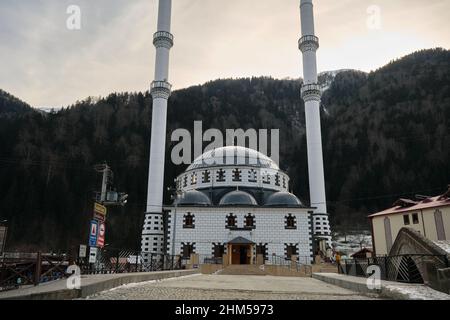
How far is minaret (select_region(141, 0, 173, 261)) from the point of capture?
39.9 metres

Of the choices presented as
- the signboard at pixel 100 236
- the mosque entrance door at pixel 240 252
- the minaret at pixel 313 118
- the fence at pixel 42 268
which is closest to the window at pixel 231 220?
the mosque entrance door at pixel 240 252

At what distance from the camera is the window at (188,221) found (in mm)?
35188

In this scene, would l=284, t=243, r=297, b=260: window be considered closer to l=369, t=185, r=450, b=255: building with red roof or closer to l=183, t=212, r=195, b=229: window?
l=369, t=185, r=450, b=255: building with red roof

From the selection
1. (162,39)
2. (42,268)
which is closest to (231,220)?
(42,268)

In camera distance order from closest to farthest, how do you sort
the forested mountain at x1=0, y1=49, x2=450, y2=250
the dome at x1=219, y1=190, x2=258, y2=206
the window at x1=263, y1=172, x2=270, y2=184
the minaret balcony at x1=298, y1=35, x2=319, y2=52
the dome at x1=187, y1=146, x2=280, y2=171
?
the dome at x1=219, y1=190, x2=258, y2=206 < the dome at x1=187, y1=146, x2=280, y2=171 < the window at x1=263, y1=172, x2=270, y2=184 < the minaret balcony at x1=298, y1=35, x2=319, y2=52 < the forested mountain at x1=0, y1=49, x2=450, y2=250

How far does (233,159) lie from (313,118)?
11186mm

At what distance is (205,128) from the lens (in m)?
94.9

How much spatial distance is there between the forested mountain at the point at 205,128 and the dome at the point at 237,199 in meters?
41.5

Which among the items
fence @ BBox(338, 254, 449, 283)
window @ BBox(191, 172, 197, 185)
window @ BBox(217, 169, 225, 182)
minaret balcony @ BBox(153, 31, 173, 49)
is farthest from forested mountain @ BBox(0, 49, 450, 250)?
fence @ BBox(338, 254, 449, 283)

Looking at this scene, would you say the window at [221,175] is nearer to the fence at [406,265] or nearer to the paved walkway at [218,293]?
the fence at [406,265]

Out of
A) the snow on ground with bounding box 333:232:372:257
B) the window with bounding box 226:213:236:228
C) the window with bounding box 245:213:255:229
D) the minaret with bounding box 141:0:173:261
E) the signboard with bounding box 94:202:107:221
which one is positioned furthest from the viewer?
the snow on ground with bounding box 333:232:372:257

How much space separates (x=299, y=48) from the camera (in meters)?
46.3

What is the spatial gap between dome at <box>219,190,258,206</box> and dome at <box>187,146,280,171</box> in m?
4.97
